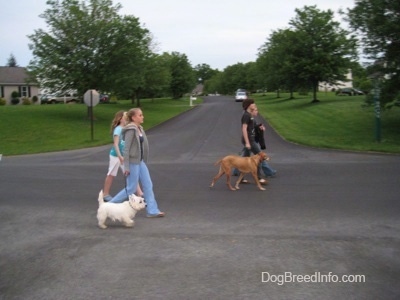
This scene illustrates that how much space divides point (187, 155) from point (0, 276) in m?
12.1

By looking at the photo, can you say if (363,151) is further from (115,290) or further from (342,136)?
(115,290)

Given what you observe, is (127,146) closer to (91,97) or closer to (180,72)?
(91,97)

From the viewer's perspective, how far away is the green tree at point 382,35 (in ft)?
59.1

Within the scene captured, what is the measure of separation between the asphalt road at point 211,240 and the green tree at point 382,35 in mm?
8026

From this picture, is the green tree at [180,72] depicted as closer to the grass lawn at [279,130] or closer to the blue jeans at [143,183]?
the grass lawn at [279,130]

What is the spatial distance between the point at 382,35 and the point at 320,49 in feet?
78.3

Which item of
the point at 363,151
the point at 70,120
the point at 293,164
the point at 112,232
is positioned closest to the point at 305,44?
the point at 70,120

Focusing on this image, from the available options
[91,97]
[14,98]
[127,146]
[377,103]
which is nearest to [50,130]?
[91,97]

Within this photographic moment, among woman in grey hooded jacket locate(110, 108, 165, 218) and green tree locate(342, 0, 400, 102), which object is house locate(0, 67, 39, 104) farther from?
woman in grey hooded jacket locate(110, 108, 165, 218)

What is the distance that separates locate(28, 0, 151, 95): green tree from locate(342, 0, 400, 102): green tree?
731 inches

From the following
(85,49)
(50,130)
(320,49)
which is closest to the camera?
(50,130)

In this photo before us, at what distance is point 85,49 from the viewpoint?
32875 mm

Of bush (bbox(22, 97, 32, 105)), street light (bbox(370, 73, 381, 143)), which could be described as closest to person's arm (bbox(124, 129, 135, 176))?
street light (bbox(370, 73, 381, 143))

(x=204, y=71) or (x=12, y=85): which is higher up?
(x=204, y=71)
